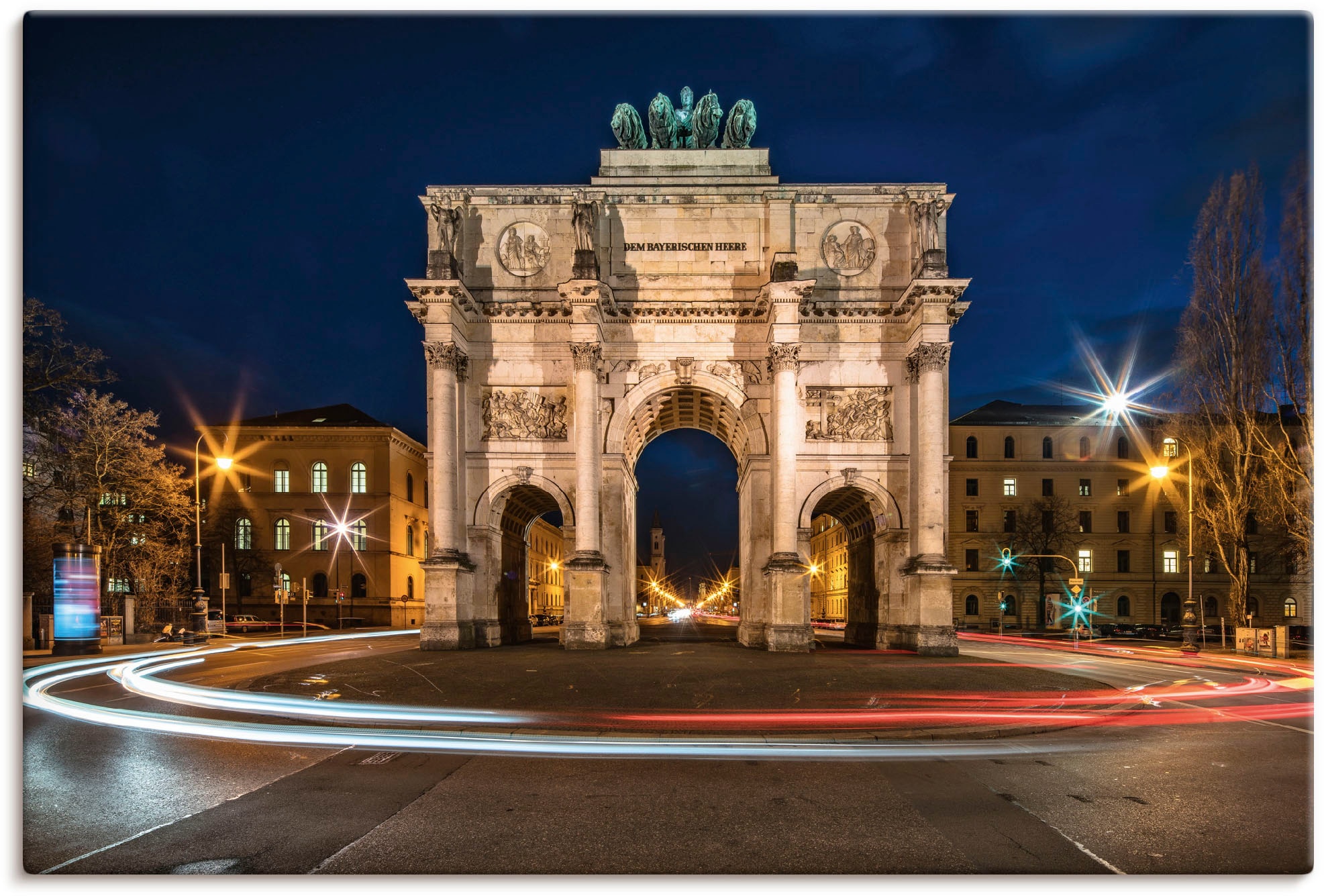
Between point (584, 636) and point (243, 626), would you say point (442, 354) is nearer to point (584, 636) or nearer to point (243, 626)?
point (584, 636)

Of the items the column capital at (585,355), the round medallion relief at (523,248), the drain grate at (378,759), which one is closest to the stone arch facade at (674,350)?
the round medallion relief at (523,248)

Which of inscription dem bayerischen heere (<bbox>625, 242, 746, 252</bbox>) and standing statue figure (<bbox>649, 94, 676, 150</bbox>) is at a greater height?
standing statue figure (<bbox>649, 94, 676, 150</bbox>)

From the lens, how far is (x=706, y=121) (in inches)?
1228

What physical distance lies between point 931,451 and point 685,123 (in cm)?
1490

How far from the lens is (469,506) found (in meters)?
29.1

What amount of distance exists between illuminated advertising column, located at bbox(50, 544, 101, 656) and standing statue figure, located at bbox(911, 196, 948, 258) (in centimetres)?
2684

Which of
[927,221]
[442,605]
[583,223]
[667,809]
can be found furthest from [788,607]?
[667,809]

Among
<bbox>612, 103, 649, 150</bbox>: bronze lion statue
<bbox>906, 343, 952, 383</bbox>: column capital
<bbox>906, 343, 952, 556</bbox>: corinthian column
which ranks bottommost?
<bbox>906, 343, 952, 556</bbox>: corinthian column

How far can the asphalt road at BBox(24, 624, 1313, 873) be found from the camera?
620cm

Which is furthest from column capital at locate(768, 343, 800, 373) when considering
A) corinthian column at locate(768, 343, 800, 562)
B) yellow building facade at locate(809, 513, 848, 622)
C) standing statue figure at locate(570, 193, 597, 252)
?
yellow building facade at locate(809, 513, 848, 622)

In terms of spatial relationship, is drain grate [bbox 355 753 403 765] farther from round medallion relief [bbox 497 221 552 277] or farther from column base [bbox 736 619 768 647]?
round medallion relief [bbox 497 221 552 277]

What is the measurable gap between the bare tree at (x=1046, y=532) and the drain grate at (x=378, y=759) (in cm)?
5979

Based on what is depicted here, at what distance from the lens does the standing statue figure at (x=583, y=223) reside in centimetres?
2800

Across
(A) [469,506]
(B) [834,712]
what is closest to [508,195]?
(A) [469,506]
